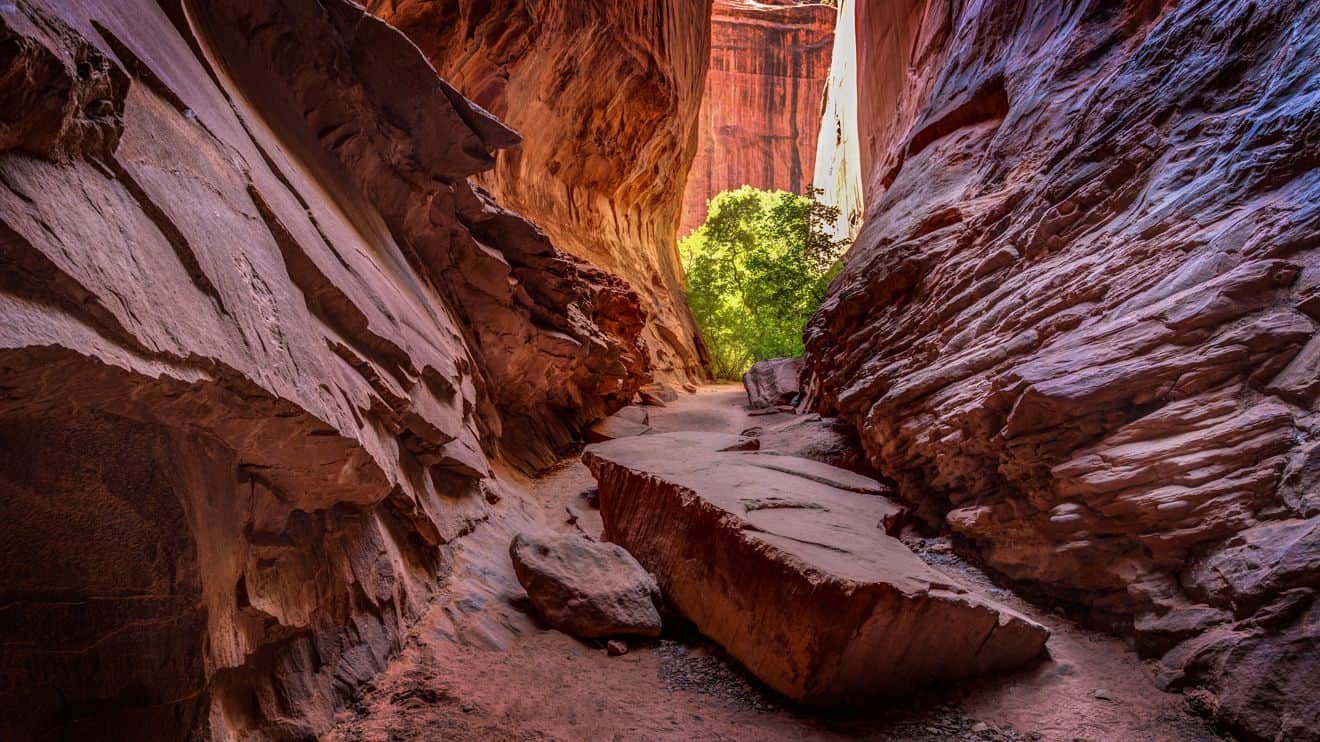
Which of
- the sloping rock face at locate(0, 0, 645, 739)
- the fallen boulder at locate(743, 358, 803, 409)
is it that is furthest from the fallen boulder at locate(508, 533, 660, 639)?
the fallen boulder at locate(743, 358, 803, 409)

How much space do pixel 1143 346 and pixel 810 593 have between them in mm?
2989

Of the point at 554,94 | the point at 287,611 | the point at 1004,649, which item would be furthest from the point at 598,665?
the point at 554,94

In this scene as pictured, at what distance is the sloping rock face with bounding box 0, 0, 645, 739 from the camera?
2.04 m

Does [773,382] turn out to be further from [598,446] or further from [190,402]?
[190,402]

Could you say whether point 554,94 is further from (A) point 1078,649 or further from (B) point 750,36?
(B) point 750,36

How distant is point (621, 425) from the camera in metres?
12.1

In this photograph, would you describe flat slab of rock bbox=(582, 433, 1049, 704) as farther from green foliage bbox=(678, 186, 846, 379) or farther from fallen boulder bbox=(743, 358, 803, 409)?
green foliage bbox=(678, 186, 846, 379)

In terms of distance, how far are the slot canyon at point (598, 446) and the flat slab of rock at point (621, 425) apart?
106 inches

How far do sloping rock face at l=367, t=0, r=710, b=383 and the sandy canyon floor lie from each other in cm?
931

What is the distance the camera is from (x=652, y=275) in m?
23.1

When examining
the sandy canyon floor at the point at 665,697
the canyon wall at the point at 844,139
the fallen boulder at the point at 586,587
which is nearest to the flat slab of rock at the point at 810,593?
the sandy canyon floor at the point at 665,697

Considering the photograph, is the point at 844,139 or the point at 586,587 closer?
the point at 586,587

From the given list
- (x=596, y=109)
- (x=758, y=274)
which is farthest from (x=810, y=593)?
(x=758, y=274)

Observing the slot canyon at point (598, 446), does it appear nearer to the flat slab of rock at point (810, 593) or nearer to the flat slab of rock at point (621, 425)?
the flat slab of rock at point (810, 593)
